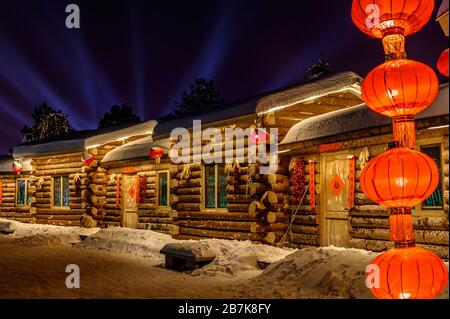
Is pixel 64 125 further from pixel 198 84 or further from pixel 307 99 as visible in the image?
pixel 307 99

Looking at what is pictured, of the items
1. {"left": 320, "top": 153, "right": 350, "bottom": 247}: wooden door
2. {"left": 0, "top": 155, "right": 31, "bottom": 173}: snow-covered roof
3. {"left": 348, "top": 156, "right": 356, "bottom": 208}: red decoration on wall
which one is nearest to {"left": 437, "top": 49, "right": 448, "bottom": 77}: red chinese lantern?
{"left": 348, "top": 156, "right": 356, "bottom": 208}: red decoration on wall

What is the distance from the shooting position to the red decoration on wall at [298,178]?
12812mm

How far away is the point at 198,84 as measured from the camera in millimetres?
56188

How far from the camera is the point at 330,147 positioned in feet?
39.2

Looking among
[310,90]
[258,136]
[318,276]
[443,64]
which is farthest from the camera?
[258,136]

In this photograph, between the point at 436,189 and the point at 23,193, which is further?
the point at 23,193

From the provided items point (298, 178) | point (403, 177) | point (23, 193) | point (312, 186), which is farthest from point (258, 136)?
point (23, 193)

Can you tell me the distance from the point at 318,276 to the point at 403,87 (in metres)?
3.59

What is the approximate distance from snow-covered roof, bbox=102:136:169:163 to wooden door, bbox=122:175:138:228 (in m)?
1.00

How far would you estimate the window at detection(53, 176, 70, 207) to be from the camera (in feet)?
74.2

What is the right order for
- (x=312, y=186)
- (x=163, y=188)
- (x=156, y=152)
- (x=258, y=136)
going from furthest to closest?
(x=163, y=188)
(x=156, y=152)
(x=258, y=136)
(x=312, y=186)

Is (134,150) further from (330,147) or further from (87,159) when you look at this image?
(330,147)

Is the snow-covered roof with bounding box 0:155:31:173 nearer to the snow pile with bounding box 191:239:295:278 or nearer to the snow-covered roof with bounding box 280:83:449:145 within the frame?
the snow pile with bounding box 191:239:295:278
